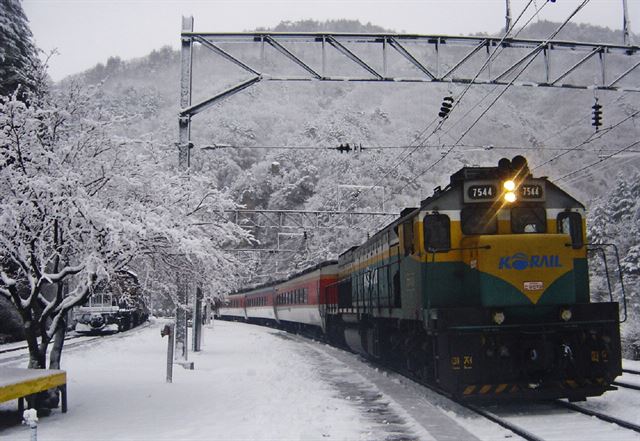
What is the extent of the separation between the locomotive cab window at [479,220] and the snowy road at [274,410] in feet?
9.85

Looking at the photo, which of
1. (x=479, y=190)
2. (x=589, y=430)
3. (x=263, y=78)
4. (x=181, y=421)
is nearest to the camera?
(x=589, y=430)

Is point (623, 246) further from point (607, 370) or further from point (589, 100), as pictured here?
point (589, 100)

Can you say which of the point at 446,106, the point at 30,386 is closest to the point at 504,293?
the point at 446,106

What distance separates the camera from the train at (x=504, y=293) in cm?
1002

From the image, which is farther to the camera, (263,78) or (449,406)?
(263,78)

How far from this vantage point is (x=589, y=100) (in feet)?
488

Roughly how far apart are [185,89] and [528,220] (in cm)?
980

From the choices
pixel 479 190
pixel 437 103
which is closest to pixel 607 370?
pixel 479 190

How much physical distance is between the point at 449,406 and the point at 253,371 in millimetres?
6955

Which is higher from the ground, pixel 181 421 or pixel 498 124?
pixel 498 124

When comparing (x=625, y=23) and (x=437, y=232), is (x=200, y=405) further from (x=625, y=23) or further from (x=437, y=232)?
(x=625, y=23)

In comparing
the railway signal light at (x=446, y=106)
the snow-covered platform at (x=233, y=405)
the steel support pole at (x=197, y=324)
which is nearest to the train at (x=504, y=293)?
the snow-covered platform at (x=233, y=405)

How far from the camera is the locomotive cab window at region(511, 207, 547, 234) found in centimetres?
1095

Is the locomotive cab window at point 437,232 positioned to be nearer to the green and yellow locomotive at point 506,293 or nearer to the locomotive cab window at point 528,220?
the green and yellow locomotive at point 506,293
